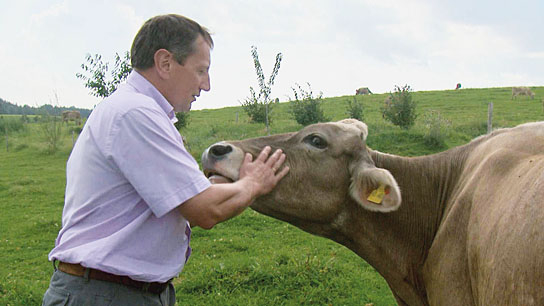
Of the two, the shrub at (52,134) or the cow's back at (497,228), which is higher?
the cow's back at (497,228)

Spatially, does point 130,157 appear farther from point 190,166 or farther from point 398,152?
point 398,152

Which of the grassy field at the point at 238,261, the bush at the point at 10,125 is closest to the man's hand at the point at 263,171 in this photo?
the grassy field at the point at 238,261

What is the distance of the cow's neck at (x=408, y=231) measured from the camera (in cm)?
363

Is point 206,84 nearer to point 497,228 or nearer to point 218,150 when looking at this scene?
point 218,150

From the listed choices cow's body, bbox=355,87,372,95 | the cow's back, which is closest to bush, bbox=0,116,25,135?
cow's body, bbox=355,87,372,95

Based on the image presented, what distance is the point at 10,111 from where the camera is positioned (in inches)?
3976

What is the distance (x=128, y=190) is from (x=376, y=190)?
1792mm

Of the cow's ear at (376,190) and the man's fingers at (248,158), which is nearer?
the man's fingers at (248,158)

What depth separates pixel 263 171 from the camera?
3068 millimetres

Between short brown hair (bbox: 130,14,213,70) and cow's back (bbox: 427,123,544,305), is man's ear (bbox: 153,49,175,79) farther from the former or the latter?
cow's back (bbox: 427,123,544,305)

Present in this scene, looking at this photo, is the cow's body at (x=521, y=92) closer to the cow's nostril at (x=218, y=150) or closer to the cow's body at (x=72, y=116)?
the cow's body at (x=72, y=116)

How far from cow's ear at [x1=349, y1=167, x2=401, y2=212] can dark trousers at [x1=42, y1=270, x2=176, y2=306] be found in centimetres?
171

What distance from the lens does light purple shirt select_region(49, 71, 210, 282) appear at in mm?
2299

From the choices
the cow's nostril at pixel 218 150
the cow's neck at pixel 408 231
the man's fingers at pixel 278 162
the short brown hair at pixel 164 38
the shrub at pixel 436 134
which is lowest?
the shrub at pixel 436 134
